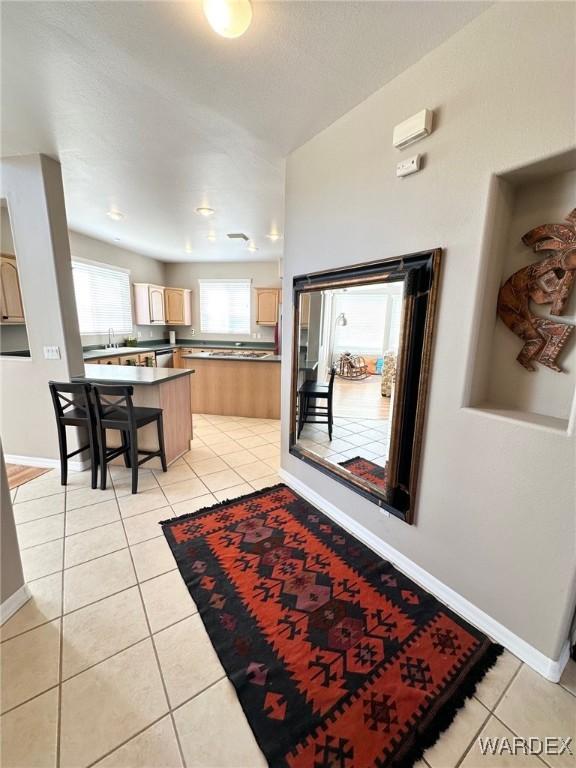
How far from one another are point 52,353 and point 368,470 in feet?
9.57

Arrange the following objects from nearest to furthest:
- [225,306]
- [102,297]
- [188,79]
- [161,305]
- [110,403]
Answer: [188,79], [110,403], [102,297], [161,305], [225,306]

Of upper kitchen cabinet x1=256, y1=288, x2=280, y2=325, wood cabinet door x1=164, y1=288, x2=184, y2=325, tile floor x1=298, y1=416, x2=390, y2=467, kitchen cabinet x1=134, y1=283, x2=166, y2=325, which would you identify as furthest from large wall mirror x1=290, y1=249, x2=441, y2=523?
wood cabinet door x1=164, y1=288, x2=184, y2=325

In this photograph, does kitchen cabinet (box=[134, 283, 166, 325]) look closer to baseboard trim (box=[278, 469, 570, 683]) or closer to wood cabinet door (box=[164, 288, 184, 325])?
wood cabinet door (box=[164, 288, 184, 325])

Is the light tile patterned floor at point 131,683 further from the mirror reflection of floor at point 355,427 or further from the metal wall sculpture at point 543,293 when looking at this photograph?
the metal wall sculpture at point 543,293

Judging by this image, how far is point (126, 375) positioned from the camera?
2.92 m

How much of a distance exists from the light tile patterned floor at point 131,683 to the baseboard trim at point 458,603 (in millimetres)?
53

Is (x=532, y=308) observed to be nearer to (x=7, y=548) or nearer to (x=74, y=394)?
(x=7, y=548)

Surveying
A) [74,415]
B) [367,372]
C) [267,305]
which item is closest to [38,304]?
[74,415]

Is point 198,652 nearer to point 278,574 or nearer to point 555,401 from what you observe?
point 278,574

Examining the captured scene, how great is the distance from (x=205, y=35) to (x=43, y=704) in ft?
9.35

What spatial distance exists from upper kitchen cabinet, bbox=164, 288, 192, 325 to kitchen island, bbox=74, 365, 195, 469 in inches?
146

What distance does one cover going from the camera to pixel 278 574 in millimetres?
1751

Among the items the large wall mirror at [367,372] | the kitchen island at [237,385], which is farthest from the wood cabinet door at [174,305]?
the large wall mirror at [367,372]

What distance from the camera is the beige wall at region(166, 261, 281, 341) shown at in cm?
680
